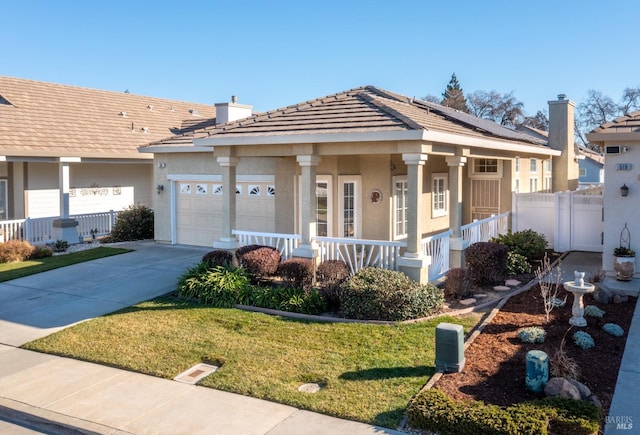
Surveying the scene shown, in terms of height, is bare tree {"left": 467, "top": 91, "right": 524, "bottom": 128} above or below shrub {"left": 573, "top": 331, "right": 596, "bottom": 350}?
above

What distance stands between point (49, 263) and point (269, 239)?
620cm

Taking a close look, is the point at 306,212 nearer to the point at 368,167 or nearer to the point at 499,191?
the point at 368,167

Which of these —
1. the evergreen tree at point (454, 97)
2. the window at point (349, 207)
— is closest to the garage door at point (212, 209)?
the window at point (349, 207)

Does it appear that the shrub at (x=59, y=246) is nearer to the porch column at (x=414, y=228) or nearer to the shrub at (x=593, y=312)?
the porch column at (x=414, y=228)

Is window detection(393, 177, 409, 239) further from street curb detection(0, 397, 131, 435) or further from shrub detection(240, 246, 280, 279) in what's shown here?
street curb detection(0, 397, 131, 435)

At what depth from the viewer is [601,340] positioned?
8.00 metres

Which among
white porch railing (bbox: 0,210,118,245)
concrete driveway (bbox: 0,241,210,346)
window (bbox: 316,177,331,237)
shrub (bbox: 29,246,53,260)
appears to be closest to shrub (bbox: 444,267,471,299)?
window (bbox: 316,177,331,237)

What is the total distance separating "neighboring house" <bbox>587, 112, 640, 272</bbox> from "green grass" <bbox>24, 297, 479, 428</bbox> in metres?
4.56

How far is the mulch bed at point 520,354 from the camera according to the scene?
6395 mm

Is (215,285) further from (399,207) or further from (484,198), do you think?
(484,198)

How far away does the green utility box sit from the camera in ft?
22.5

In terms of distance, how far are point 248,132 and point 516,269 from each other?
696 centimetres

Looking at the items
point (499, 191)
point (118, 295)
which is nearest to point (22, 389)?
point (118, 295)

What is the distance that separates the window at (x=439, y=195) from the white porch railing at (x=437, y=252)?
3.49 metres
